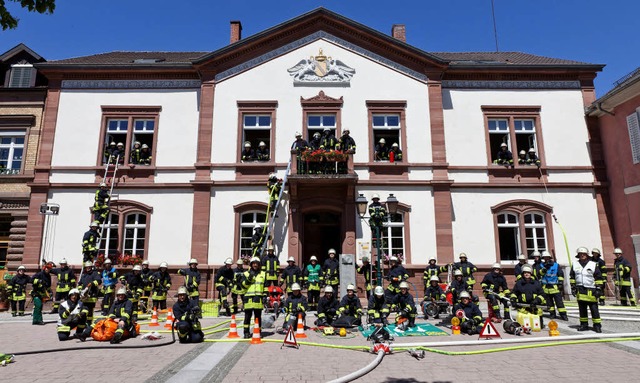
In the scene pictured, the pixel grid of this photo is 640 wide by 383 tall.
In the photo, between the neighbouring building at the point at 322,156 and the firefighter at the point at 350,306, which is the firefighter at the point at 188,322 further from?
the neighbouring building at the point at 322,156

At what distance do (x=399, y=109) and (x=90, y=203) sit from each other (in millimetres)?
14081

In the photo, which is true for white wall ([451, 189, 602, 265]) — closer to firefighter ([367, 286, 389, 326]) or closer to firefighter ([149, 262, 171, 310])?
firefighter ([367, 286, 389, 326])

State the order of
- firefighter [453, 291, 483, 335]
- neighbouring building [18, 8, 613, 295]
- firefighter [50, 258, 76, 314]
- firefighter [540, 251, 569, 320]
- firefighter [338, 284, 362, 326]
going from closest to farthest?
firefighter [453, 291, 483, 335], firefighter [338, 284, 362, 326], firefighter [540, 251, 569, 320], firefighter [50, 258, 76, 314], neighbouring building [18, 8, 613, 295]

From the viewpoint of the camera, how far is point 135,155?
1756 cm

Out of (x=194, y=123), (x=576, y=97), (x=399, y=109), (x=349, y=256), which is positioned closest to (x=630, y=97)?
(x=576, y=97)

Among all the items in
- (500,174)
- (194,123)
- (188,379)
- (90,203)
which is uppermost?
(194,123)

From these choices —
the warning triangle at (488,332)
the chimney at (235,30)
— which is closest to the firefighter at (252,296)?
the warning triangle at (488,332)

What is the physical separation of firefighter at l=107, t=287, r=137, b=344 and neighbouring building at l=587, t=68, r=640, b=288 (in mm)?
18337

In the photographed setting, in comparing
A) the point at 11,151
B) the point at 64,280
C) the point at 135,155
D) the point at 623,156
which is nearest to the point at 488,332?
the point at 623,156

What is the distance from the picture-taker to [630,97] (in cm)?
1639

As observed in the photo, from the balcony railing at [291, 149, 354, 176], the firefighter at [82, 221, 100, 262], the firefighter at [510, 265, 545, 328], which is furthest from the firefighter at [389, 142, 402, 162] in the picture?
the firefighter at [82, 221, 100, 262]

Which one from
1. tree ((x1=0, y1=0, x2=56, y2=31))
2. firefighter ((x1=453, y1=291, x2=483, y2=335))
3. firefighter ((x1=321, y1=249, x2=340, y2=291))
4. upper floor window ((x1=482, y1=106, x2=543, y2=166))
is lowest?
firefighter ((x1=453, y1=291, x2=483, y2=335))

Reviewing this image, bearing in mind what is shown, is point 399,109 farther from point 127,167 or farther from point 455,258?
point 127,167

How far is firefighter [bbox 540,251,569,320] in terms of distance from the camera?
37.8ft
